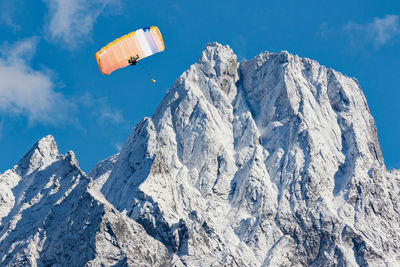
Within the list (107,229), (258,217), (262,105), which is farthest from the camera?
(262,105)

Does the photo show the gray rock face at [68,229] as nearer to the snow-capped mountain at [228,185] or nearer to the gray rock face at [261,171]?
the snow-capped mountain at [228,185]

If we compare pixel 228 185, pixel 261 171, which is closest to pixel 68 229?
pixel 228 185

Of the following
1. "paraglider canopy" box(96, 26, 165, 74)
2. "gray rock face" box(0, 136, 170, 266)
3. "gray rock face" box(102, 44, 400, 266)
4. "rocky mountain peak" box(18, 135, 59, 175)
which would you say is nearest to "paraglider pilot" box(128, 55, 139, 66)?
"paraglider canopy" box(96, 26, 165, 74)

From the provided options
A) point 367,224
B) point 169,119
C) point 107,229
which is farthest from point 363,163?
point 107,229

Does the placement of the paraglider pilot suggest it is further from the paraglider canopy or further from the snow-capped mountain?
the snow-capped mountain

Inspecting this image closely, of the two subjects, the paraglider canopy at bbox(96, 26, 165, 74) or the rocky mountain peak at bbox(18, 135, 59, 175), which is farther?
the rocky mountain peak at bbox(18, 135, 59, 175)

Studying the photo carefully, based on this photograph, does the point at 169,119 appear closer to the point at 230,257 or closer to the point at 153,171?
the point at 153,171

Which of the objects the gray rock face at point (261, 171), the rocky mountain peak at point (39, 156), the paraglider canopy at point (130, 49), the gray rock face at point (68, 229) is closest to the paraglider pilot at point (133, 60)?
the paraglider canopy at point (130, 49)
